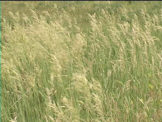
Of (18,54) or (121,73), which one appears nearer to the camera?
(121,73)

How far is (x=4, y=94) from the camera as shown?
259 cm

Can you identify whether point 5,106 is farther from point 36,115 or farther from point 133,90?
point 133,90

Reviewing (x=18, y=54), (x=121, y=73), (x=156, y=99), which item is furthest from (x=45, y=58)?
(x=156, y=99)

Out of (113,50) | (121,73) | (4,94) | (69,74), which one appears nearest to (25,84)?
(4,94)

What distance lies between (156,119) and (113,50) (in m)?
1.51

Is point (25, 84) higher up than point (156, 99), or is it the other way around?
point (25, 84)

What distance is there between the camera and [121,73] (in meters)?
2.61

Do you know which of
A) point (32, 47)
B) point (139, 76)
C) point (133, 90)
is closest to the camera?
point (133, 90)

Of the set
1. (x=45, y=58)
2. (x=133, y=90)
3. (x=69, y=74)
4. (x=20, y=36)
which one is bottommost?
(x=133, y=90)

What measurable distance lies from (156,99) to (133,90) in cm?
25

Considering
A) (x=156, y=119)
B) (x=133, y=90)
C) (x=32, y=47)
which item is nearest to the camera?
(x=156, y=119)

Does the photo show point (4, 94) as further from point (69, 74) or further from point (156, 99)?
point (156, 99)

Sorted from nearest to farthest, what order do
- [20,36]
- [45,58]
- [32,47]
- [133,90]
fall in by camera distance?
[133,90]
[45,58]
[32,47]
[20,36]

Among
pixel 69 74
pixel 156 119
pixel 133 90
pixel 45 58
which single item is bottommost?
pixel 156 119
